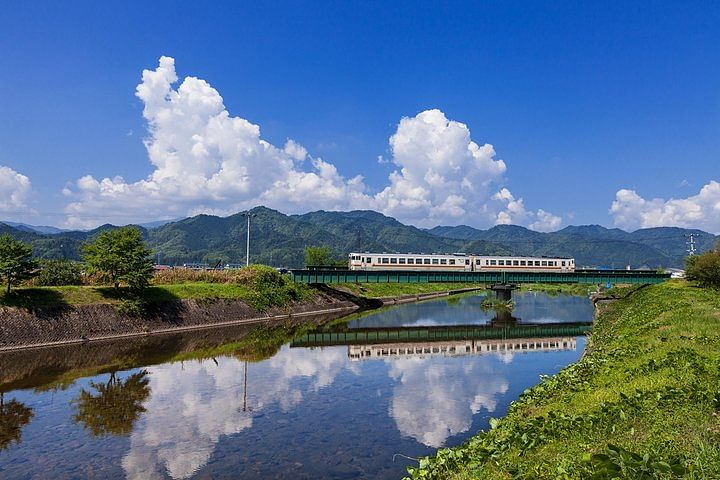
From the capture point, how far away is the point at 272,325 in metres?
67.8

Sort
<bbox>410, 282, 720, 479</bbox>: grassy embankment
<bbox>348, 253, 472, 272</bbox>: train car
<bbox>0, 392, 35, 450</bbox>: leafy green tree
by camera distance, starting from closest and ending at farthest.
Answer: <bbox>410, 282, 720, 479</bbox>: grassy embankment → <bbox>0, 392, 35, 450</bbox>: leafy green tree → <bbox>348, 253, 472, 272</bbox>: train car

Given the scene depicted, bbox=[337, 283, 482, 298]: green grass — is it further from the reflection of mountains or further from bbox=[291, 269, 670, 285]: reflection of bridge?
the reflection of mountains

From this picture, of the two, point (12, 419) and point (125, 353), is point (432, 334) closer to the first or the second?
point (125, 353)

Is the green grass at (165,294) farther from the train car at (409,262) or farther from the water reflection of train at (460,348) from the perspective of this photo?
the water reflection of train at (460,348)

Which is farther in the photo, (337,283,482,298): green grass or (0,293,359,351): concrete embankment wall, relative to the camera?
(337,283,482,298): green grass

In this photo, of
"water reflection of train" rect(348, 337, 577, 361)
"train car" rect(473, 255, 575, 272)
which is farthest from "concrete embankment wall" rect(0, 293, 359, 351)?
"train car" rect(473, 255, 575, 272)

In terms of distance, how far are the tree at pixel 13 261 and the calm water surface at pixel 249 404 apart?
8.73 meters

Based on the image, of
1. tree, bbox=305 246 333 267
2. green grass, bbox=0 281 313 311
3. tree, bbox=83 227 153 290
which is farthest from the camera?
tree, bbox=305 246 333 267

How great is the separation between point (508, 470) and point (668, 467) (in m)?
4.37

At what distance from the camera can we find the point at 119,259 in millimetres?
55469

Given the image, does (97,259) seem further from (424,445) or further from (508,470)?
(508,470)

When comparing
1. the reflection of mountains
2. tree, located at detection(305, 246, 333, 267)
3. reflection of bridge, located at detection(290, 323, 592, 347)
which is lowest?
reflection of bridge, located at detection(290, 323, 592, 347)

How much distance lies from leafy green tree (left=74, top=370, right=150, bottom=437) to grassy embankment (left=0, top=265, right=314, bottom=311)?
62.8 ft

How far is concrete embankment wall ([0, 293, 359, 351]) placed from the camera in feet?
148
